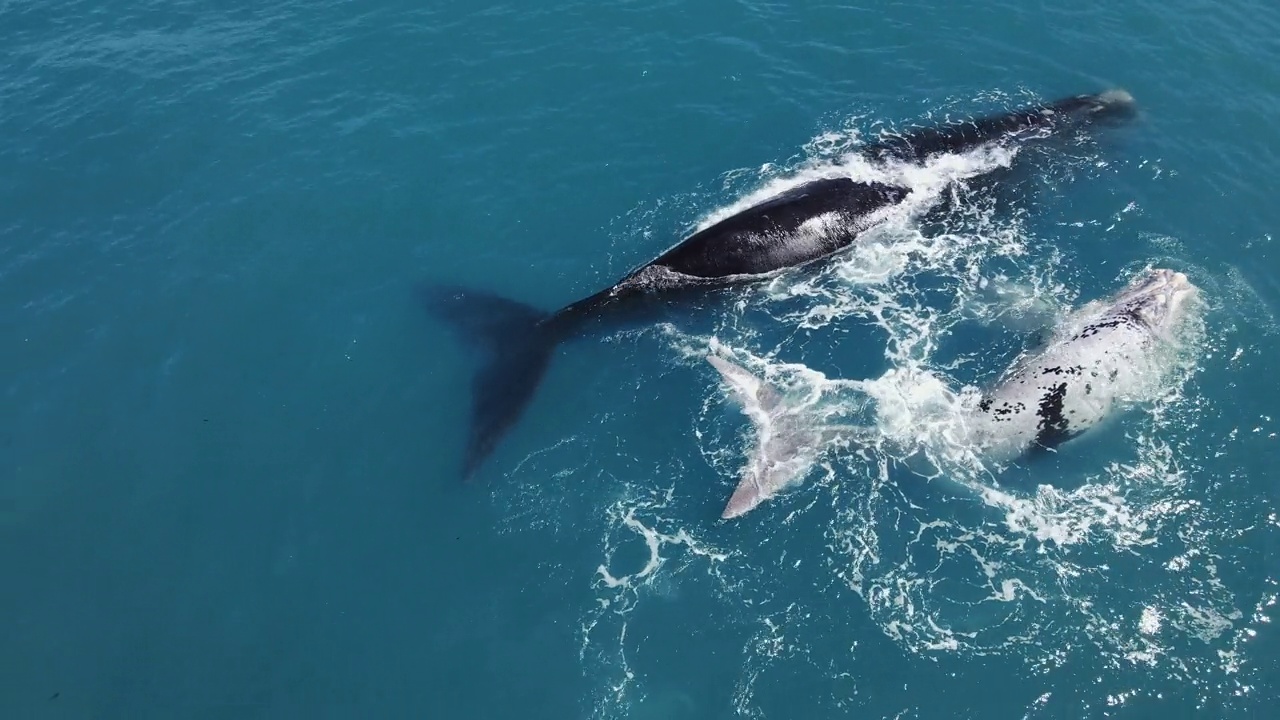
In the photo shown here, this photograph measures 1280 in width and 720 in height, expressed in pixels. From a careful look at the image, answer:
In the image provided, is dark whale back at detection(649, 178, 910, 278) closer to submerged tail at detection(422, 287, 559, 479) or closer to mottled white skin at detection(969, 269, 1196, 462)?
submerged tail at detection(422, 287, 559, 479)

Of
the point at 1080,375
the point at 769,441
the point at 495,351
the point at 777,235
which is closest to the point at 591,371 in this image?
the point at 495,351

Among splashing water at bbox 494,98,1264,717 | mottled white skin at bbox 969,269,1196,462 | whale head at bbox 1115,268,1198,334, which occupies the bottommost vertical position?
splashing water at bbox 494,98,1264,717

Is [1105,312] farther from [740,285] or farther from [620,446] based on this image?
[620,446]

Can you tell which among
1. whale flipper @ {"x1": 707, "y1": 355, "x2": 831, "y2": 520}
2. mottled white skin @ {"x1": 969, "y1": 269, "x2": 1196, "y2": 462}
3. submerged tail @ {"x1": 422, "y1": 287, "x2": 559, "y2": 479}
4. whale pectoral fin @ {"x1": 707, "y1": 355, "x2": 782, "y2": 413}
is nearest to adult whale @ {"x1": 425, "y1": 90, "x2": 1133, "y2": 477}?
submerged tail @ {"x1": 422, "y1": 287, "x2": 559, "y2": 479}

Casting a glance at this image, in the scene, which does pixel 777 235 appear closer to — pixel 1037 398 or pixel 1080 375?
pixel 1037 398

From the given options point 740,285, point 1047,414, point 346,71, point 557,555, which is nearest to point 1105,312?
point 1047,414

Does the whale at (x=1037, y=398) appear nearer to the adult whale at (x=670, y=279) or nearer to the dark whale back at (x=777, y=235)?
the adult whale at (x=670, y=279)

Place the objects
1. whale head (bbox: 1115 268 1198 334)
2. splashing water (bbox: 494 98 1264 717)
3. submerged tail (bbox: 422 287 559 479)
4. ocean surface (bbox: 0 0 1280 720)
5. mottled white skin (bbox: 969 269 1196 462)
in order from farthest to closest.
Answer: whale head (bbox: 1115 268 1198 334) → submerged tail (bbox: 422 287 559 479) → mottled white skin (bbox: 969 269 1196 462) → ocean surface (bbox: 0 0 1280 720) → splashing water (bbox: 494 98 1264 717)
